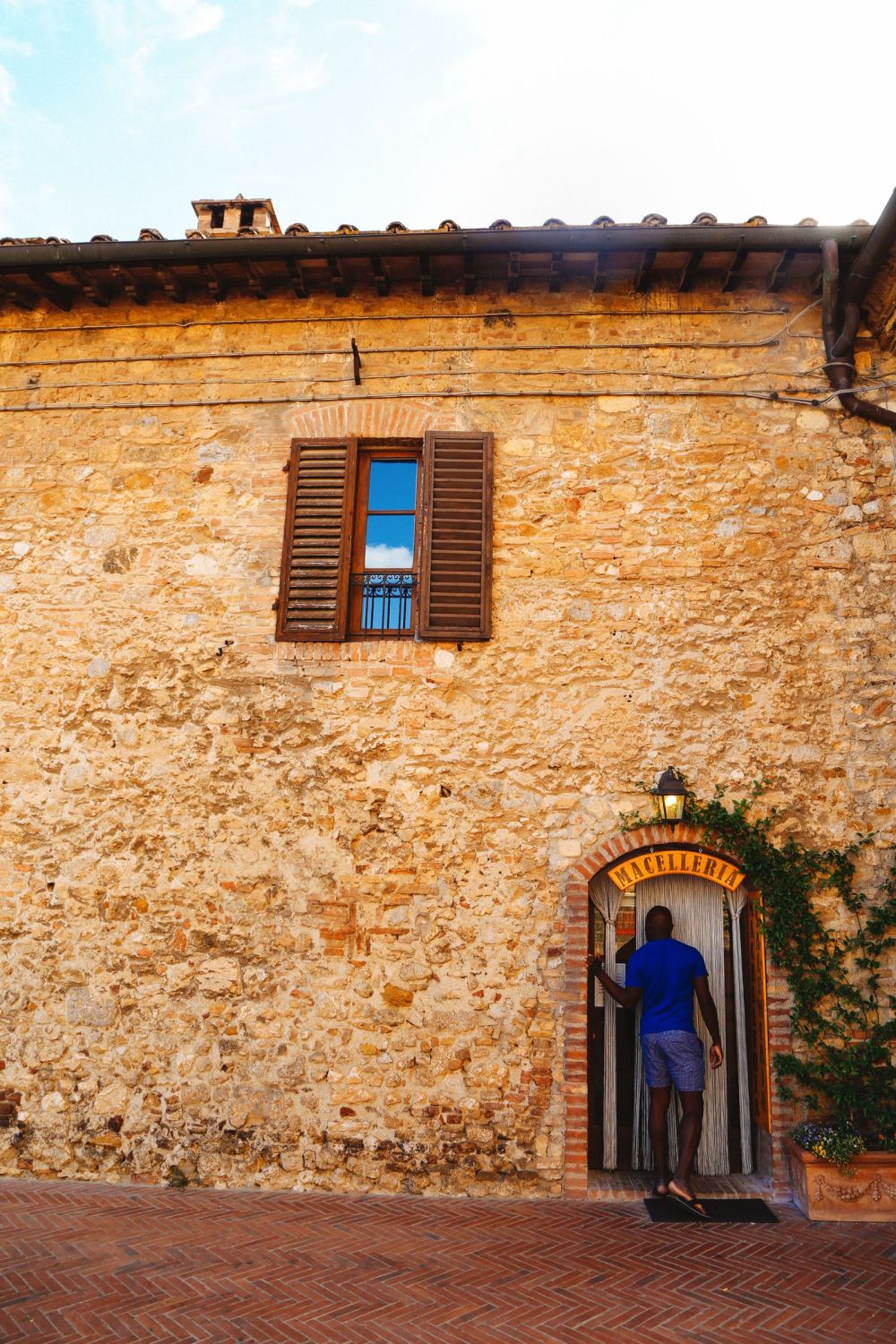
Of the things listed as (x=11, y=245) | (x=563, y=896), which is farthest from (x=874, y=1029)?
(x=11, y=245)

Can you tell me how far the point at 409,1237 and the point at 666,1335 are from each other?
157cm

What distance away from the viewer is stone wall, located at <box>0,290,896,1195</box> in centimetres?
559

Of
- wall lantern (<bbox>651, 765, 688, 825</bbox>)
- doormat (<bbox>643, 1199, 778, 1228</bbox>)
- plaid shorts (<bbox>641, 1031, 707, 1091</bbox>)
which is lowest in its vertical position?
doormat (<bbox>643, 1199, 778, 1228</bbox>)

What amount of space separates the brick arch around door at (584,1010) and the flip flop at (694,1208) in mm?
574

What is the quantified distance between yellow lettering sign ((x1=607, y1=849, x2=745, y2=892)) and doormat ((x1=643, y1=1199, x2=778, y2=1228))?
1.90m

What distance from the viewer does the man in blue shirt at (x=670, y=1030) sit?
17.4 feet

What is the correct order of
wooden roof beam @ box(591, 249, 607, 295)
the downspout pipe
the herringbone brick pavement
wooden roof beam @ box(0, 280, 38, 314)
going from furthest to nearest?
wooden roof beam @ box(0, 280, 38, 314) → wooden roof beam @ box(591, 249, 607, 295) → the downspout pipe → the herringbone brick pavement

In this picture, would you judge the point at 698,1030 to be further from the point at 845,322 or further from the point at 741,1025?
the point at 845,322

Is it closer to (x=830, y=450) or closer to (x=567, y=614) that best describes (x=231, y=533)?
(x=567, y=614)

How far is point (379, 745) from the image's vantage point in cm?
600

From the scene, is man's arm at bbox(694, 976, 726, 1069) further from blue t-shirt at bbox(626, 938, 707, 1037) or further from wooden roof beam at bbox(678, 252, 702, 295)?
wooden roof beam at bbox(678, 252, 702, 295)

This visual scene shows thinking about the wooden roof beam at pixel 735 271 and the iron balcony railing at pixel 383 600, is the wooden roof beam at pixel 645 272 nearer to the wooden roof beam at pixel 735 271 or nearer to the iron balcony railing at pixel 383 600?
the wooden roof beam at pixel 735 271

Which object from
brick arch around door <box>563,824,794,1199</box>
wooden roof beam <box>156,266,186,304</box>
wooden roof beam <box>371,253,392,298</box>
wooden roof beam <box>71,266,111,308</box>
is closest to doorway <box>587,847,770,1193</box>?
brick arch around door <box>563,824,794,1199</box>

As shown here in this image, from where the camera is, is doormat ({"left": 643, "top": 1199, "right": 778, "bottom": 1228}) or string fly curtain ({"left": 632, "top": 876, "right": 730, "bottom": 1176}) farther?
string fly curtain ({"left": 632, "top": 876, "right": 730, "bottom": 1176})
